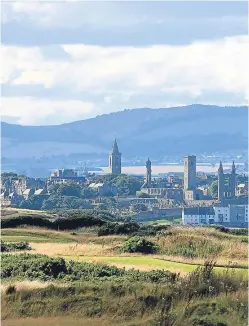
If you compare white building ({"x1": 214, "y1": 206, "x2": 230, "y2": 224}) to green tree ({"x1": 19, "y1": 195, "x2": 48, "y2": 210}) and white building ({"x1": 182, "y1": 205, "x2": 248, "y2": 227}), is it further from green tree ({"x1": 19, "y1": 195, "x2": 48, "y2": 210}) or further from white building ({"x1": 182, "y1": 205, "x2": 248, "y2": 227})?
green tree ({"x1": 19, "y1": 195, "x2": 48, "y2": 210})

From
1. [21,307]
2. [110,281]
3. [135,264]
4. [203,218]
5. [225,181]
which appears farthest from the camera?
[225,181]

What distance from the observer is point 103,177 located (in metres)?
157

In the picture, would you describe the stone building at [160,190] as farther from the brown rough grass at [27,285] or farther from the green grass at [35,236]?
the brown rough grass at [27,285]

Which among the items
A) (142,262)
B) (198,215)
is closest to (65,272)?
(142,262)

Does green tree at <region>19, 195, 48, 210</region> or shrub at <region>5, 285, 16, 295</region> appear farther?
green tree at <region>19, 195, 48, 210</region>

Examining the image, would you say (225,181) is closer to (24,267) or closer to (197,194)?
(197,194)

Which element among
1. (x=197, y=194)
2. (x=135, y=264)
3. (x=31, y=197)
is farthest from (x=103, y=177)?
(x=135, y=264)

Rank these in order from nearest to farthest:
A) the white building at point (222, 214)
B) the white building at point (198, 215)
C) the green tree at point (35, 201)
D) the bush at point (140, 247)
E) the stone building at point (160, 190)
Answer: the bush at point (140, 247) < the white building at point (198, 215) < the green tree at point (35, 201) < the white building at point (222, 214) < the stone building at point (160, 190)

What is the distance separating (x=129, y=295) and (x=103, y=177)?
145 m

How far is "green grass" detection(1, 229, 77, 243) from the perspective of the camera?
2402 cm

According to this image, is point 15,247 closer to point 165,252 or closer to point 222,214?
point 165,252

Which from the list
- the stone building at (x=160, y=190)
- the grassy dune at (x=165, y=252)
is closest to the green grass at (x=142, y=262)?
the grassy dune at (x=165, y=252)

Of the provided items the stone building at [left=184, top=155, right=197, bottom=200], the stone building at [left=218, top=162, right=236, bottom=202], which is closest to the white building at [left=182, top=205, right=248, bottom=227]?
the stone building at [left=218, top=162, right=236, bottom=202]

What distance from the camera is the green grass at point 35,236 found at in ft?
78.8
